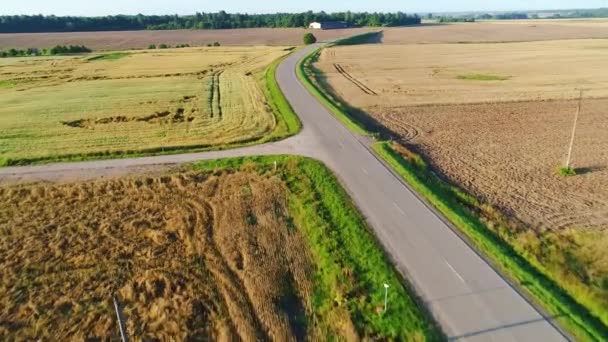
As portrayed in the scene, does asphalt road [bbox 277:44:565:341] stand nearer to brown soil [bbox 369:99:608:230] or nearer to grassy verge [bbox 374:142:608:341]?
grassy verge [bbox 374:142:608:341]

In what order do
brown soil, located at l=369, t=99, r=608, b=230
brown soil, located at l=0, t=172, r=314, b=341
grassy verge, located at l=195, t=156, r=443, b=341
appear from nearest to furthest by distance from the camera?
grassy verge, located at l=195, t=156, r=443, b=341 < brown soil, located at l=0, t=172, r=314, b=341 < brown soil, located at l=369, t=99, r=608, b=230

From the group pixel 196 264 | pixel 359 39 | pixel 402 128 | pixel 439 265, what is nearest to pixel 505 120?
pixel 402 128

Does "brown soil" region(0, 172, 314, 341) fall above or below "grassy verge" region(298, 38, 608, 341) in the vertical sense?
above

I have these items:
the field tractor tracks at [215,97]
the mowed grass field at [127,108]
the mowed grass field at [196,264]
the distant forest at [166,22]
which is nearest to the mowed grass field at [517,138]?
the mowed grass field at [196,264]

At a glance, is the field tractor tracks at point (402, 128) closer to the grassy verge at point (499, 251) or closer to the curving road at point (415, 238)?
the curving road at point (415, 238)

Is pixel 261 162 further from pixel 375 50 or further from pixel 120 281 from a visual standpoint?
pixel 375 50

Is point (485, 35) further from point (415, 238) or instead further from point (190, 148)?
point (415, 238)

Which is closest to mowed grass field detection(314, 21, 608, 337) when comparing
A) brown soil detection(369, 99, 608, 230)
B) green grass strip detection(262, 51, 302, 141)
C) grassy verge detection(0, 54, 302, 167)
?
brown soil detection(369, 99, 608, 230)
